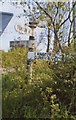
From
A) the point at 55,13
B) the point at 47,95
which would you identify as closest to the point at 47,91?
the point at 47,95

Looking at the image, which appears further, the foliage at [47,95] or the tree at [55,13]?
the tree at [55,13]

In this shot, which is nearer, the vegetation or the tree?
the vegetation

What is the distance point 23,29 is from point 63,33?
1.06 m

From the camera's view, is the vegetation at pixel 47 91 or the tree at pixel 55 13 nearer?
the vegetation at pixel 47 91

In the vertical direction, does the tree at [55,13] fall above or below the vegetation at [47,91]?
above

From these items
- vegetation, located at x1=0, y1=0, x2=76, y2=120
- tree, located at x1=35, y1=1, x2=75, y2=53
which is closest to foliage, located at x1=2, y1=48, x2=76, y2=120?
vegetation, located at x1=0, y1=0, x2=76, y2=120

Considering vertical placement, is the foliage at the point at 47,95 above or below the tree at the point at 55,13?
below

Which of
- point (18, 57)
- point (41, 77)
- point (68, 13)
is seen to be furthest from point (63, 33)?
point (41, 77)

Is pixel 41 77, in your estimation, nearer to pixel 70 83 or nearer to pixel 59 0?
pixel 70 83

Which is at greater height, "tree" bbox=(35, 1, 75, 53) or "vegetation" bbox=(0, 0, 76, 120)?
"tree" bbox=(35, 1, 75, 53)

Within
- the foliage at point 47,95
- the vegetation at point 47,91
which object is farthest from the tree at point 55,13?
the foliage at point 47,95

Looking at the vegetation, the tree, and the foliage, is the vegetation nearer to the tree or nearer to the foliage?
the foliage

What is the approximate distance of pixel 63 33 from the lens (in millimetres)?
3727

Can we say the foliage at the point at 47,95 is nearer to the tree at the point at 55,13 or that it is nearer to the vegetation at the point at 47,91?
the vegetation at the point at 47,91
